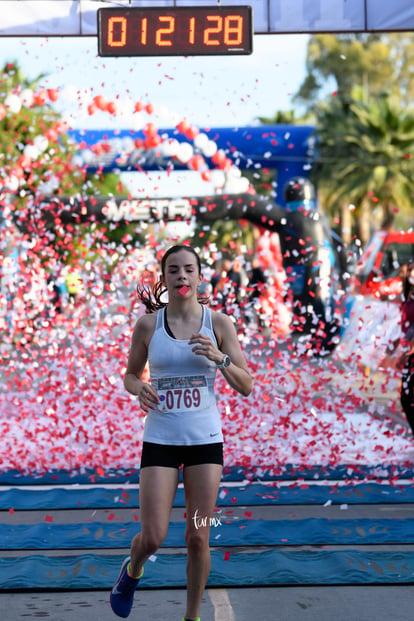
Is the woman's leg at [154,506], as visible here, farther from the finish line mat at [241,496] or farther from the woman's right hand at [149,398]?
the finish line mat at [241,496]

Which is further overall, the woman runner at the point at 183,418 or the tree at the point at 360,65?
the tree at the point at 360,65

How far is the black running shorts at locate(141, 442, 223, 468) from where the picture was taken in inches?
154

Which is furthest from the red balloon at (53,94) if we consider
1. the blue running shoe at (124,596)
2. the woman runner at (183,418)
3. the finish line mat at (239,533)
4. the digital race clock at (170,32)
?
the blue running shoe at (124,596)

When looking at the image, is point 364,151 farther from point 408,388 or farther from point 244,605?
point 244,605

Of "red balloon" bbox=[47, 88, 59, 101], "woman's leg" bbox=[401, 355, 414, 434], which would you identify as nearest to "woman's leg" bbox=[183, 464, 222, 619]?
"woman's leg" bbox=[401, 355, 414, 434]

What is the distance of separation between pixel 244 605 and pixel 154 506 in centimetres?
102

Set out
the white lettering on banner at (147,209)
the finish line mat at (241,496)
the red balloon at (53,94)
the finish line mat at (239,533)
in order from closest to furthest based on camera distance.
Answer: the finish line mat at (239,533), the finish line mat at (241,496), the red balloon at (53,94), the white lettering on banner at (147,209)

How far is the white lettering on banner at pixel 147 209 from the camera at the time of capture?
14875 mm

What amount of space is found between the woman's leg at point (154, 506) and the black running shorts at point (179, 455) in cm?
3

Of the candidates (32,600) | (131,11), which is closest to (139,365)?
(32,600)

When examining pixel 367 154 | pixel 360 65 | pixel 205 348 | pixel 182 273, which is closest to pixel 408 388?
pixel 182 273

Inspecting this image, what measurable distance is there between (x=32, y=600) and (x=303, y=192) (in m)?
15.7

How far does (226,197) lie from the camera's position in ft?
57.8

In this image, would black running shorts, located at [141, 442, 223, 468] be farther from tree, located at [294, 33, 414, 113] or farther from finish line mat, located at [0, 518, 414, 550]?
tree, located at [294, 33, 414, 113]
